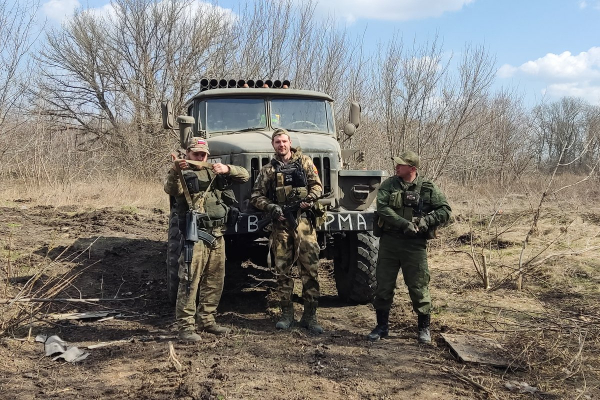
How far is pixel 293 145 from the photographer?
17.1ft

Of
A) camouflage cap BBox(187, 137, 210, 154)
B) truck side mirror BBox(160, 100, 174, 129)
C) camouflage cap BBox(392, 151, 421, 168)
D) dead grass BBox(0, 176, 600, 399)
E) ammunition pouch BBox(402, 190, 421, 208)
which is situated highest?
truck side mirror BBox(160, 100, 174, 129)

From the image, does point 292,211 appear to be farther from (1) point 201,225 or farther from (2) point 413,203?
(2) point 413,203

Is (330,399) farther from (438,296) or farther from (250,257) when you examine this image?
(438,296)

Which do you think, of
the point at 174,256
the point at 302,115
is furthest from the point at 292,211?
the point at 302,115

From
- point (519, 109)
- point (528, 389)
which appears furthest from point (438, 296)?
point (519, 109)

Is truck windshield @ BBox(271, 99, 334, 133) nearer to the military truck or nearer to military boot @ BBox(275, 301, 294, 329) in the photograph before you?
the military truck

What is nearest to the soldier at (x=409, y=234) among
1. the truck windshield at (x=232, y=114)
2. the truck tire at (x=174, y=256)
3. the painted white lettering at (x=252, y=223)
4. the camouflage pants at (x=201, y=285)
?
the painted white lettering at (x=252, y=223)

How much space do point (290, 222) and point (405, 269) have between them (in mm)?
1013

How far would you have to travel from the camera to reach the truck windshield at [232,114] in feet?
19.0

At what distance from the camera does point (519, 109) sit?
18266mm

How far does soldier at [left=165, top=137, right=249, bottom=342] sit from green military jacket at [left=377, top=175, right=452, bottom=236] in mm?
Answer: 1191

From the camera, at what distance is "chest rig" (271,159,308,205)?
441 cm

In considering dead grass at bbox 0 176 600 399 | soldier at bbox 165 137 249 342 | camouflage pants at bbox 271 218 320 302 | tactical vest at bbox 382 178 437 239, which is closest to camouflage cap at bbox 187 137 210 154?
soldier at bbox 165 137 249 342

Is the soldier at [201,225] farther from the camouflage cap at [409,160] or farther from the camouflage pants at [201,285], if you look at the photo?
the camouflage cap at [409,160]
